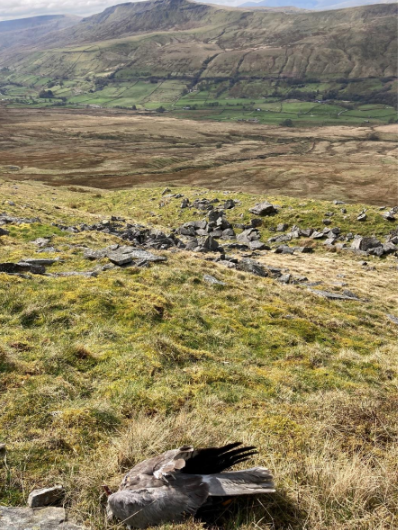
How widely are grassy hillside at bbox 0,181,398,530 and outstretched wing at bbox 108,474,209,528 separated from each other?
24 cm

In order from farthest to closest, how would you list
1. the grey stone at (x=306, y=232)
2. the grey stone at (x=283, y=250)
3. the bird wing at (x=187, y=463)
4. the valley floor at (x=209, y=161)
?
the valley floor at (x=209, y=161)
the grey stone at (x=306, y=232)
the grey stone at (x=283, y=250)
the bird wing at (x=187, y=463)

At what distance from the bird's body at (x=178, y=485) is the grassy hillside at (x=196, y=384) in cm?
25

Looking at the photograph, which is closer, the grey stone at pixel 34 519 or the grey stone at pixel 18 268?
the grey stone at pixel 34 519

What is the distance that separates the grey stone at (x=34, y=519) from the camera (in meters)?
4.25

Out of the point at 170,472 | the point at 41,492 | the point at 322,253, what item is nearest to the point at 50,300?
the point at 41,492

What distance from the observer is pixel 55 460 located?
559 cm

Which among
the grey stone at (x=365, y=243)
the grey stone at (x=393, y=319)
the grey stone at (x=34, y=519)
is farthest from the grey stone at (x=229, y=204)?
the grey stone at (x=34, y=519)

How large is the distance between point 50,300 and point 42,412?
669 cm

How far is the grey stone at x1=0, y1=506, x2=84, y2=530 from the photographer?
4.25m

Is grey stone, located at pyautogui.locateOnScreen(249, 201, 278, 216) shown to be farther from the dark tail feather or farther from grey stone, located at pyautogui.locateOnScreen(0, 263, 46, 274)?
the dark tail feather

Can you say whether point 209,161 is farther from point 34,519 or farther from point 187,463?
point 34,519

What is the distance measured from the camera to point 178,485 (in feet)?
15.0

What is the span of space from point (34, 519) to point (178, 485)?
72.4 inches

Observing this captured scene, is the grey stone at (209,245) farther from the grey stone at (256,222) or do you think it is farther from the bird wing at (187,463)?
the bird wing at (187,463)
